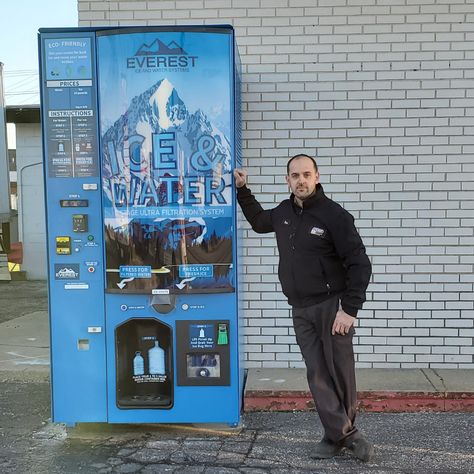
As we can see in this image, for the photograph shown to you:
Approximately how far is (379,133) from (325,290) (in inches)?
77.7

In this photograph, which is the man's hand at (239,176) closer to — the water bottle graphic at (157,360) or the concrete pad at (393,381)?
the water bottle graphic at (157,360)

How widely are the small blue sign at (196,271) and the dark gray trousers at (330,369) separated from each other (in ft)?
2.22

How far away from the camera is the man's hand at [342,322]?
349 centimetres

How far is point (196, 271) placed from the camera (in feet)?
12.8

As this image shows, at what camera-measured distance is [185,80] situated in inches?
149

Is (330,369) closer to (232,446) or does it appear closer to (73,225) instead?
A: (232,446)

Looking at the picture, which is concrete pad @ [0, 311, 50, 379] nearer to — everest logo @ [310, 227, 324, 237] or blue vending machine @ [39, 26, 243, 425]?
blue vending machine @ [39, 26, 243, 425]

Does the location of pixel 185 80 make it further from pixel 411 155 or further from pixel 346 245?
pixel 411 155

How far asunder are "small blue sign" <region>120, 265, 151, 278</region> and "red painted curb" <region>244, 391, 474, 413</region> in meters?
1.39

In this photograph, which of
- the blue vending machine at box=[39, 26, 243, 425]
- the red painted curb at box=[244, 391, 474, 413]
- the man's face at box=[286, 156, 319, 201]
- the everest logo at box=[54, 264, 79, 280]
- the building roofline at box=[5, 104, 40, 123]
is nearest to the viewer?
the man's face at box=[286, 156, 319, 201]

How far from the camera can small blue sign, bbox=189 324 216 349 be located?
4.00 m

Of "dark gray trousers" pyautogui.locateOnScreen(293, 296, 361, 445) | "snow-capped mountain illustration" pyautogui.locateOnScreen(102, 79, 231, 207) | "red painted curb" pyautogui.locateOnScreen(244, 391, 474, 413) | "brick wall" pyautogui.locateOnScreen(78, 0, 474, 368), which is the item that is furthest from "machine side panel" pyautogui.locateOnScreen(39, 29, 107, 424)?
"dark gray trousers" pyautogui.locateOnScreen(293, 296, 361, 445)

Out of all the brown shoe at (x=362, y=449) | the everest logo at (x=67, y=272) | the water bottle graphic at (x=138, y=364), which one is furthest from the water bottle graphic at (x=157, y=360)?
the brown shoe at (x=362, y=449)

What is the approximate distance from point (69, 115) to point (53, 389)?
1.95 metres
